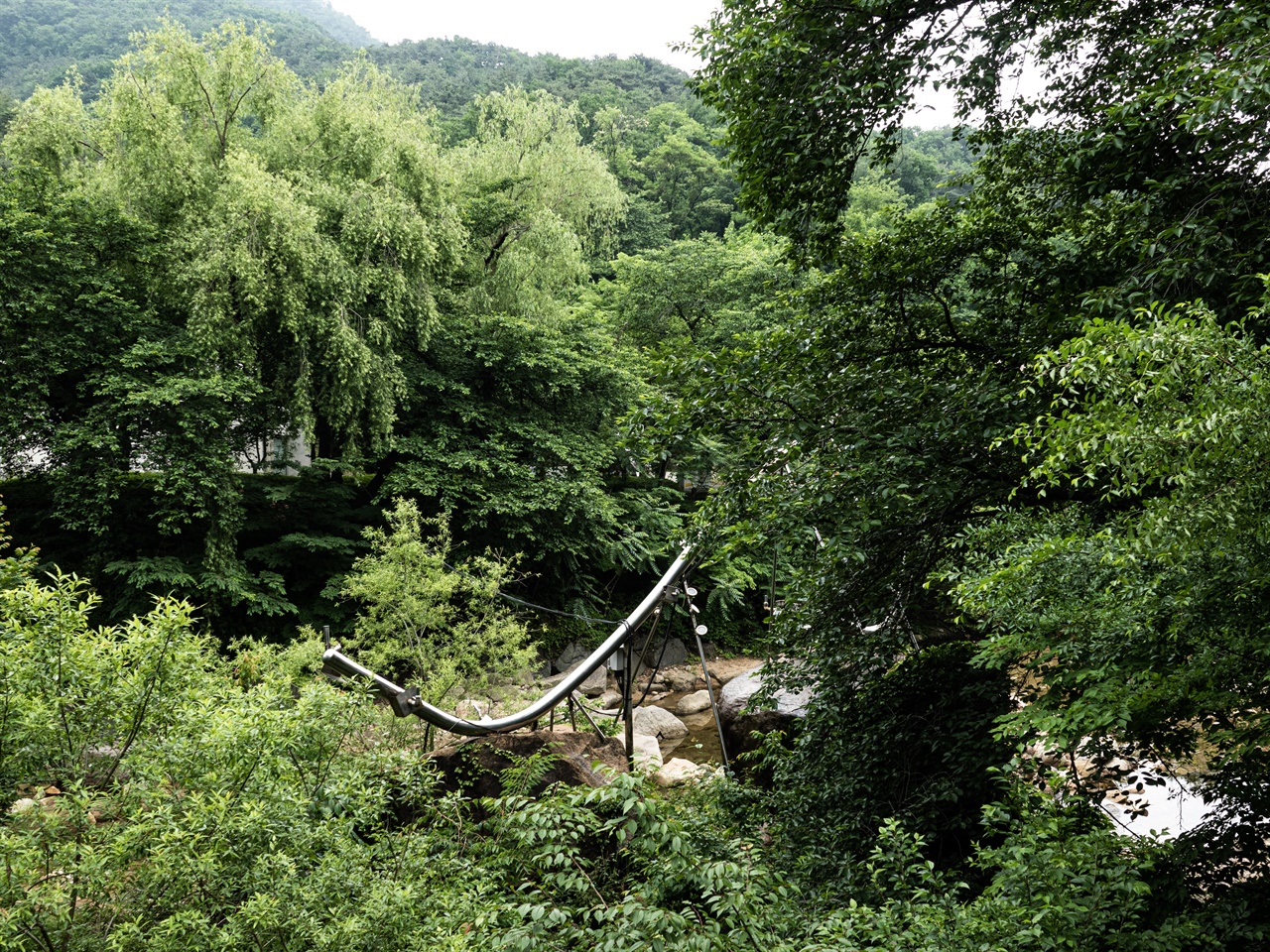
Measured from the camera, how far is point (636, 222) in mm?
25812

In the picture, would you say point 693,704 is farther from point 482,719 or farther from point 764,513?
point 764,513

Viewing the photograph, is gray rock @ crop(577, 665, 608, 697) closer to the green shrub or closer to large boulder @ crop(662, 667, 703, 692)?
large boulder @ crop(662, 667, 703, 692)

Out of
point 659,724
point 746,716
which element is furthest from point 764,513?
point 659,724

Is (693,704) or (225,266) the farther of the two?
(693,704)

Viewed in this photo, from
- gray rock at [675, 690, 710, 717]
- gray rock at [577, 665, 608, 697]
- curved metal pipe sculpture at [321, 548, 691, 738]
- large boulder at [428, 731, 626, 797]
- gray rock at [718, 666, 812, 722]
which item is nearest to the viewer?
curved metal pipe sculpture at [321, 548, 691, 738]

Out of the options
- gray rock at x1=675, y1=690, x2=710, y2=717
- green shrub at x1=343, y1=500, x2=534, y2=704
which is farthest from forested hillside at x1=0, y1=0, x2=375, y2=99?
gray rock at x1=675, y1=690, x2=710, y2=717

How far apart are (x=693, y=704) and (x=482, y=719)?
7278mm

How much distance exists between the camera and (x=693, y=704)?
13500mm

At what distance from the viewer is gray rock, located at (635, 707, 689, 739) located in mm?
12227

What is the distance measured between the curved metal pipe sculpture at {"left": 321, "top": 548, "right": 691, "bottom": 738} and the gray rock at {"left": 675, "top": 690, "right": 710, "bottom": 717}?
552cm

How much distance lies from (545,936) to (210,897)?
4.34 ft

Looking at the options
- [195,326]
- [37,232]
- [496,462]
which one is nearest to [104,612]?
[195,326]

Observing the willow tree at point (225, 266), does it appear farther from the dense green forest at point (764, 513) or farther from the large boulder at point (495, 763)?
the large boulder at point (495, 763)

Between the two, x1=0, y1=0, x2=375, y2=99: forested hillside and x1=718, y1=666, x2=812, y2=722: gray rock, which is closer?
Result: x1=718, y1=666, x2=812, y2=722: gray rock
